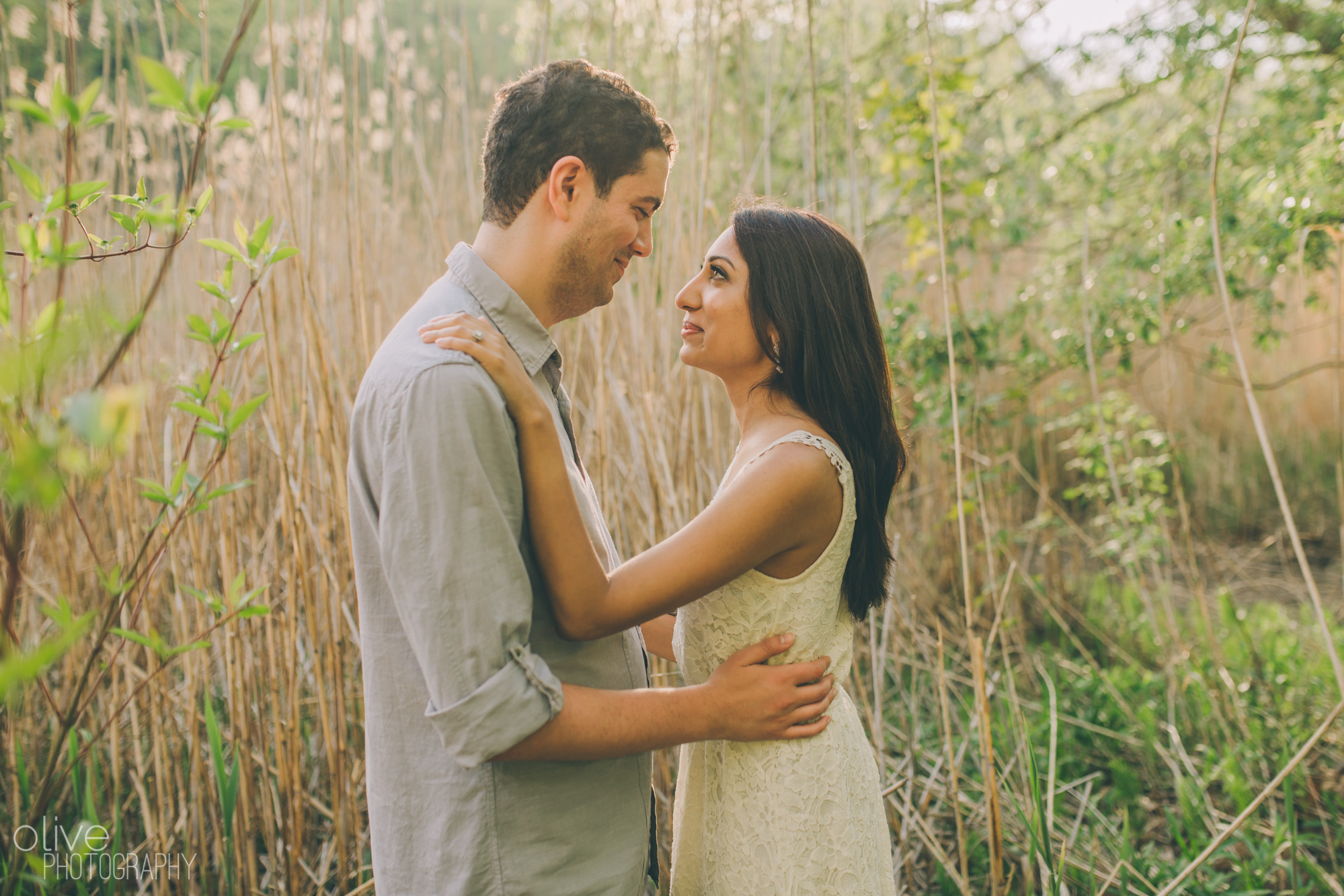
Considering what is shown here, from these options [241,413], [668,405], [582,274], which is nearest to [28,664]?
[241,413]

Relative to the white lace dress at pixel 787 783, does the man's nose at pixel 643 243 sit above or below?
above

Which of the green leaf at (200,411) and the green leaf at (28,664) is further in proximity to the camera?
the green leaf at (200,411)

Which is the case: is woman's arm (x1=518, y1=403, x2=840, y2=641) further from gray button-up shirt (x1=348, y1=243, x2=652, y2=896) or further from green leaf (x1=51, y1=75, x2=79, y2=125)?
green leaf (x1=51, y1=75, x2=79, y2=125)

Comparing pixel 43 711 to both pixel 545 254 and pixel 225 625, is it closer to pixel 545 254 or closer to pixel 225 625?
pixel 225 625

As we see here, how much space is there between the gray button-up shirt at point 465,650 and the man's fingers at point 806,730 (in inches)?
8.7

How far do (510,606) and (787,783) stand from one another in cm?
57

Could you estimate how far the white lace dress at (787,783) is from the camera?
1.17 m

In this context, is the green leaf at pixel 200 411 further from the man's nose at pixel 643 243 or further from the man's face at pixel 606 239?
the man's nose at pixel 643 243

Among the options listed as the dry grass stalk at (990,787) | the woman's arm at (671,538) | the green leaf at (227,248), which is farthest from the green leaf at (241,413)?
the dry grass stalk at (990,787)

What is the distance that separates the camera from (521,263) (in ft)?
3.70

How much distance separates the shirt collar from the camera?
108 centimetres

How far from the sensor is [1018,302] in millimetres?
3373

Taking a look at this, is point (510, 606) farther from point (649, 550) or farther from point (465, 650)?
point (649, 550)

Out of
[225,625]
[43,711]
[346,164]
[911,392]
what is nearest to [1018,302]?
[911,392]
